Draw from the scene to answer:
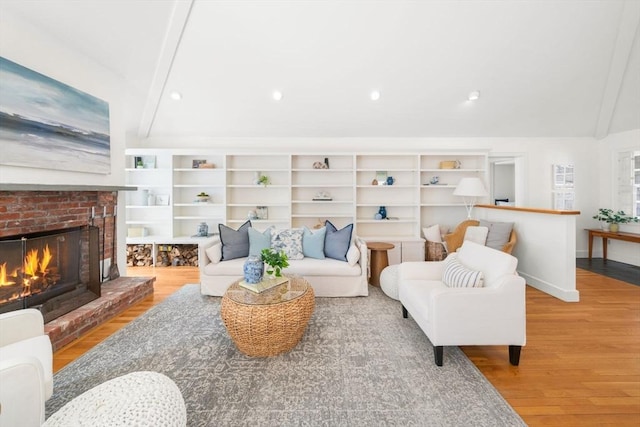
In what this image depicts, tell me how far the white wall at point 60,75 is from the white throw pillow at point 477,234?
4968mm

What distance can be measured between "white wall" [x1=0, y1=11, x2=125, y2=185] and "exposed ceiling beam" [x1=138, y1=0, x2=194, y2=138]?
519mm

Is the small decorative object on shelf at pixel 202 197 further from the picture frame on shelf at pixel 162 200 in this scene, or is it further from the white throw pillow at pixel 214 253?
the white throw pillow at pixel 214 253

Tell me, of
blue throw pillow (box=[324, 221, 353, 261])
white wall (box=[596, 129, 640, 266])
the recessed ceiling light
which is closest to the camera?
blue throw pillow (box=[324, 221, 353, 261])

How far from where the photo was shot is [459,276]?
2516 mm

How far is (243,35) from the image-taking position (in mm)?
3590

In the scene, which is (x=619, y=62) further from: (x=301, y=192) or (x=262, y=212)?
(x=262, y=212)

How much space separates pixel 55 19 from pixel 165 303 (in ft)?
9.78

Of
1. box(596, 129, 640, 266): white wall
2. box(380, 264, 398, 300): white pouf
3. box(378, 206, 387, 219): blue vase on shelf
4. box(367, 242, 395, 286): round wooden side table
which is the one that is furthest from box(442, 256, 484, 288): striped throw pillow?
box(596, 129, 640, 266): white wall

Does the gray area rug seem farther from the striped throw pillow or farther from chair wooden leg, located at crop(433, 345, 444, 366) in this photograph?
the striped throw pillow

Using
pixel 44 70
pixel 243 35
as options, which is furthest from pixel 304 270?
pixel 44 70

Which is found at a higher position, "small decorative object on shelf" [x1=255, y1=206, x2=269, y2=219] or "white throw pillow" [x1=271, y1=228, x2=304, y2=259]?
"small decorative object on shelf" [x1=255, y1=206, x2=269, y2=219]

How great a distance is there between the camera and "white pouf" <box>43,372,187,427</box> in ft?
4.03

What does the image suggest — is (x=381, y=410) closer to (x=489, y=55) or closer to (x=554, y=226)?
(x=554, y=226)

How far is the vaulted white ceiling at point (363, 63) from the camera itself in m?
3.27
